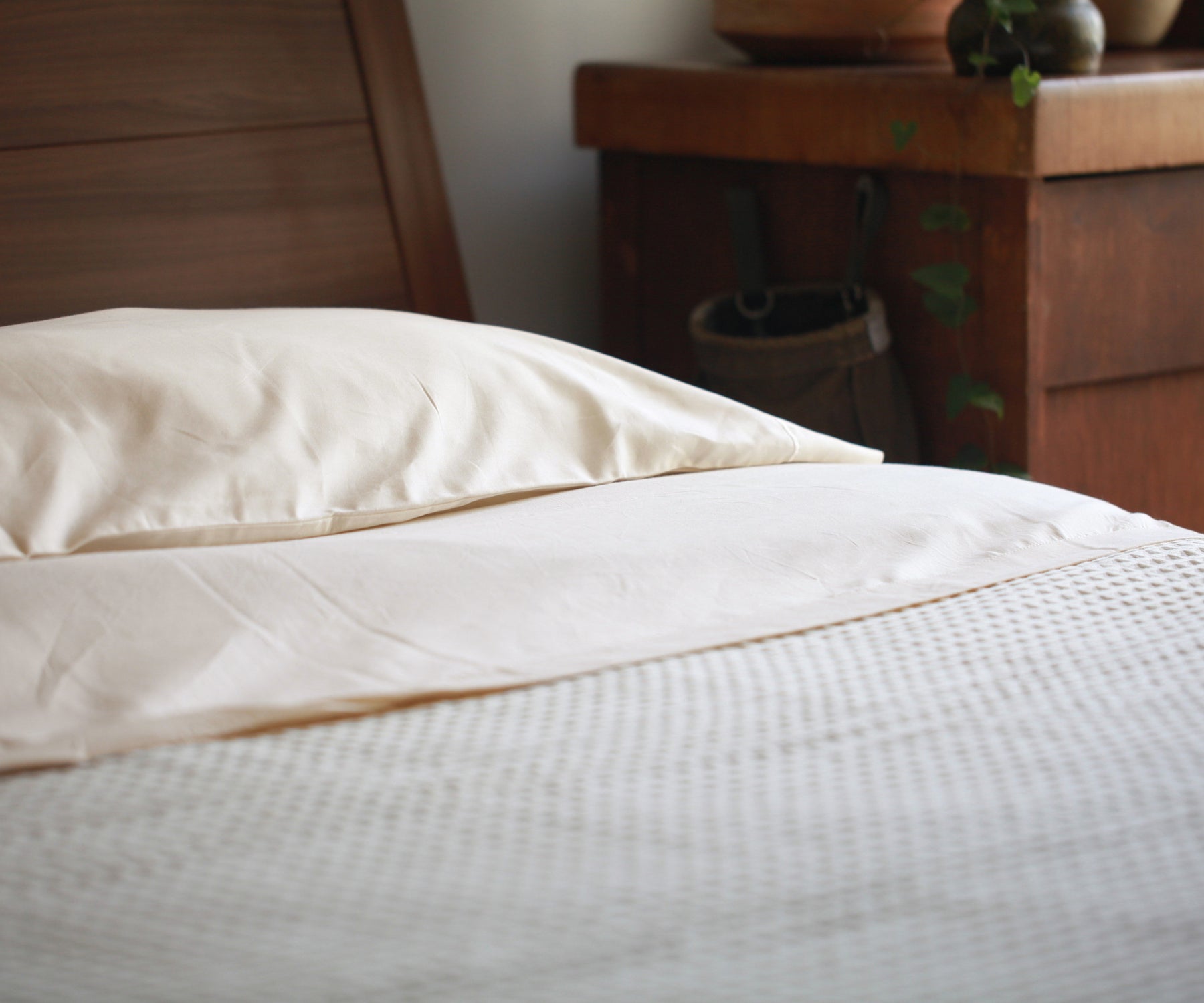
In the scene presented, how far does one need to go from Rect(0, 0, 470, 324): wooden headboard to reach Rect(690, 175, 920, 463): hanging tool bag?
346mm

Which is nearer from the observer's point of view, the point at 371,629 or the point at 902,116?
the point at 371,629

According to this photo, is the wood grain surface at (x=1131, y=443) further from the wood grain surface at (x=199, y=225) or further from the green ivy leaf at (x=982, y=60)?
the wood grain surface at (x=199, y=225)

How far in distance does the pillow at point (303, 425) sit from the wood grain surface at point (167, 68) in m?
0.48

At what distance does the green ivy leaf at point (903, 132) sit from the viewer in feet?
4.42

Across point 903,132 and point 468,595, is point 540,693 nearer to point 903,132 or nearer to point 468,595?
point 468,595

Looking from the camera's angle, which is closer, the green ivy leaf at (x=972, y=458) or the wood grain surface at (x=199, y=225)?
the wood grain surface at (x=199, y=225)

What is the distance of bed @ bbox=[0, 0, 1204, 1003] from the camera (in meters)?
0.44

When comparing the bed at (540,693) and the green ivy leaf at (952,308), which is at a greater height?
the bed at (540,693)

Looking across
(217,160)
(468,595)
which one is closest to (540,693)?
(468,595)

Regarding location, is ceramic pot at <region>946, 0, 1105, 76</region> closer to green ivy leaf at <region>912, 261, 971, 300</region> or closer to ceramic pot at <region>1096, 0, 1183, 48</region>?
green ivy leaf at <region>912, 261, 971, 300</region>

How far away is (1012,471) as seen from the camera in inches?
54.4

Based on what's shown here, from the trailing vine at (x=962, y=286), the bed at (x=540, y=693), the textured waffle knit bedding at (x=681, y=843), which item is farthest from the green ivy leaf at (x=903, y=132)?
the textured waffle knit bedding at (x=681, y=843)

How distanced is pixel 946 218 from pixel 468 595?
2.90 ft

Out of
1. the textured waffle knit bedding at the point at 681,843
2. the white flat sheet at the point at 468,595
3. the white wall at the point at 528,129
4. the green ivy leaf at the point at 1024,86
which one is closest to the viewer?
the textured waffle knit bedding at the point at 681,843
